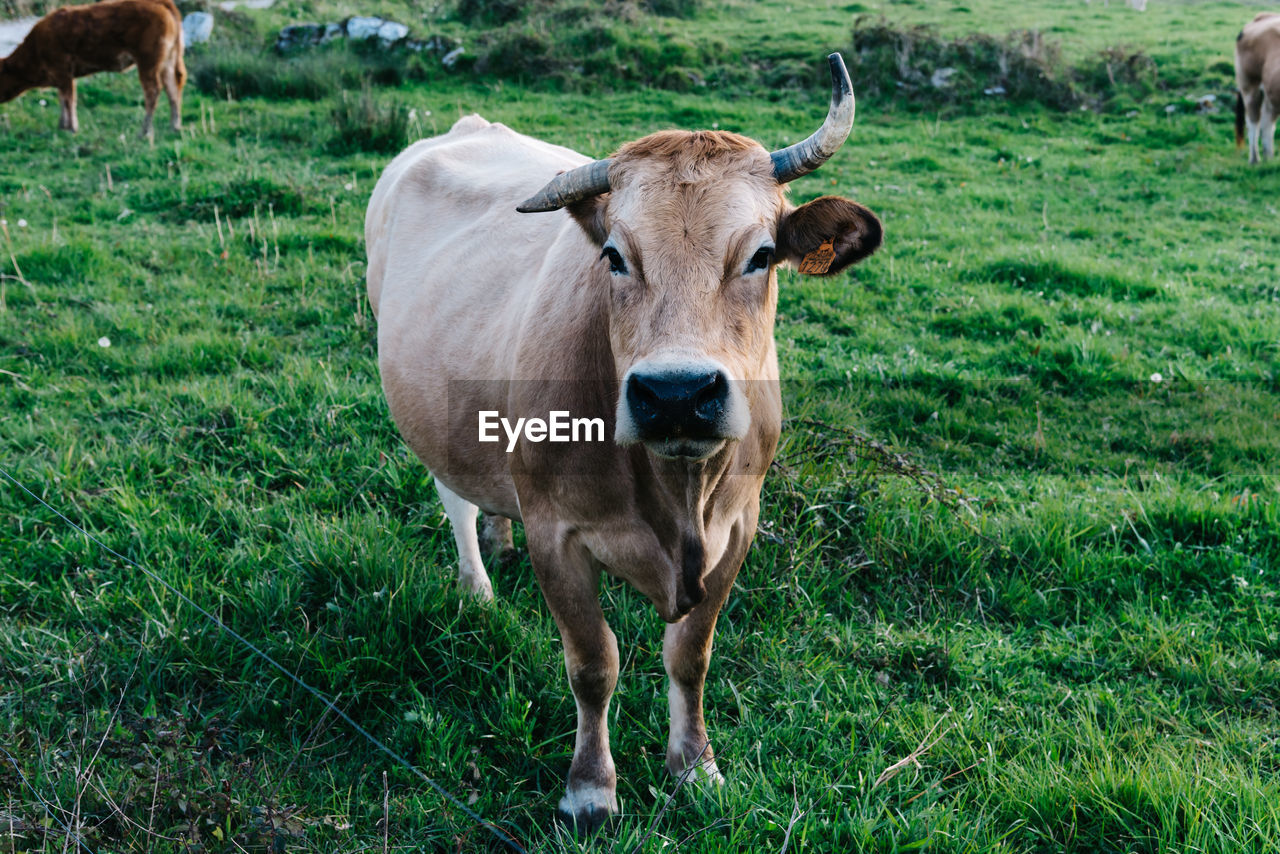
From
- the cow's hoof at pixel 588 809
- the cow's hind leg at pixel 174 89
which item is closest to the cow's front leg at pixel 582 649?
the cow's hoof at pixel 588 809

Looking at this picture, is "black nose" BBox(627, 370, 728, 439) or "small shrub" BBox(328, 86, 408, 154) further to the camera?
"small shrub" BBox(328, 86, 408, 154)

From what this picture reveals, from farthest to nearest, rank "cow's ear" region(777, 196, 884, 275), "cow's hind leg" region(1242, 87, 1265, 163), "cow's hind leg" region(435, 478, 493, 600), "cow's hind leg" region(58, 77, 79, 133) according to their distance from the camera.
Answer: "cow's hind leg" region(1242, 87, 1265, 163) → "cow's hind leg" region(58, 77, 79, 133) → "cow's hind leg" region(435, 478, 493, 600) → "cow's ear" region(777, 196, 884, 275)

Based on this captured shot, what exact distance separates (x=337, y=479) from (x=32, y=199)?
21.8ft

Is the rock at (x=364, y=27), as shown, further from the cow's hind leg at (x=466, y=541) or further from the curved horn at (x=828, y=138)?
the curved horn at (x=828, y=138)

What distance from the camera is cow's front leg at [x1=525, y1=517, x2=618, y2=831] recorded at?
9.51 feet

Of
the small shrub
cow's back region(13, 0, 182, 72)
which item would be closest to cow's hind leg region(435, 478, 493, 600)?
the small shrub

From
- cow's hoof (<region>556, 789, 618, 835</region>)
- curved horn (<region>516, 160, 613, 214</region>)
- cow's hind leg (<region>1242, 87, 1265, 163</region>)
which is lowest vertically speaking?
cow's hoof (<region>556, 789, 618, 835</region>)

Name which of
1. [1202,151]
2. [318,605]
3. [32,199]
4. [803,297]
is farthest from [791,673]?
[1202,151]

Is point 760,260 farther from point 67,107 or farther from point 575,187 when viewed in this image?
point 67,107

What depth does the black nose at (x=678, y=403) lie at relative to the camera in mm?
2143

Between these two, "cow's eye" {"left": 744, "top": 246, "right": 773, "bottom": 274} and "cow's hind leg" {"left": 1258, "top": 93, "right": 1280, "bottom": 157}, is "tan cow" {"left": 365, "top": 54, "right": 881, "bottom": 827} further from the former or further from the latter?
"cow's hind leg" {"left": 1258, "top": 93, "right": 1280, "bottom": 157}

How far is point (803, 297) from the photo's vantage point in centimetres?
734

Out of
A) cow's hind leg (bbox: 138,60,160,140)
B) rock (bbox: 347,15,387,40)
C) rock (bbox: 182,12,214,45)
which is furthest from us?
rock (bbox: 182,12,214,45)

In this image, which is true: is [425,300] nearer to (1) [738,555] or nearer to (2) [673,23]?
(1) [738,555]
